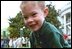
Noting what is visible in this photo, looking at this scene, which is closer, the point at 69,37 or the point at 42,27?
the point at 42,27

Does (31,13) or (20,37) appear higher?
(31,13)

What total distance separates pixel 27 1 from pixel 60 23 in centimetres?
37

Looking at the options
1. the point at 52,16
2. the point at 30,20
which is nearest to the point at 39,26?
the point at 30,20

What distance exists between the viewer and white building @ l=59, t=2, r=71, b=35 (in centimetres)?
126

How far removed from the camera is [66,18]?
1290 mm

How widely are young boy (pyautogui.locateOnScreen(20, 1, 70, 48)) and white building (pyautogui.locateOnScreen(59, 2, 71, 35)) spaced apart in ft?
0.43

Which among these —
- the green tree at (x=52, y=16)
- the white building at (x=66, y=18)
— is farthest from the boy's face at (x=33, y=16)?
the white building at (x=66, y=18)

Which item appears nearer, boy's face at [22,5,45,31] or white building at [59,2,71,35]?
boy's face at [22,5,45,31]

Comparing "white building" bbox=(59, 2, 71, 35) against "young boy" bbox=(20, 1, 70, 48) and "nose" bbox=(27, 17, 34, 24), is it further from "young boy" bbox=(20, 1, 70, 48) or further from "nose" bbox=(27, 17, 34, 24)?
"nose" bbox=(27, 17, 34, 24)

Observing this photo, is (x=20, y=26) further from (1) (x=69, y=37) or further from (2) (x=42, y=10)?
(1) (x=69, y=37)

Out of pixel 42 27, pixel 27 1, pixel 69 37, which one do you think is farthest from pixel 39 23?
pixel 69 37

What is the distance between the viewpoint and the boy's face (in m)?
Result: 1.11

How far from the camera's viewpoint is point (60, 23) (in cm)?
129

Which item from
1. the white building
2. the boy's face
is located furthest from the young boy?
the white building
